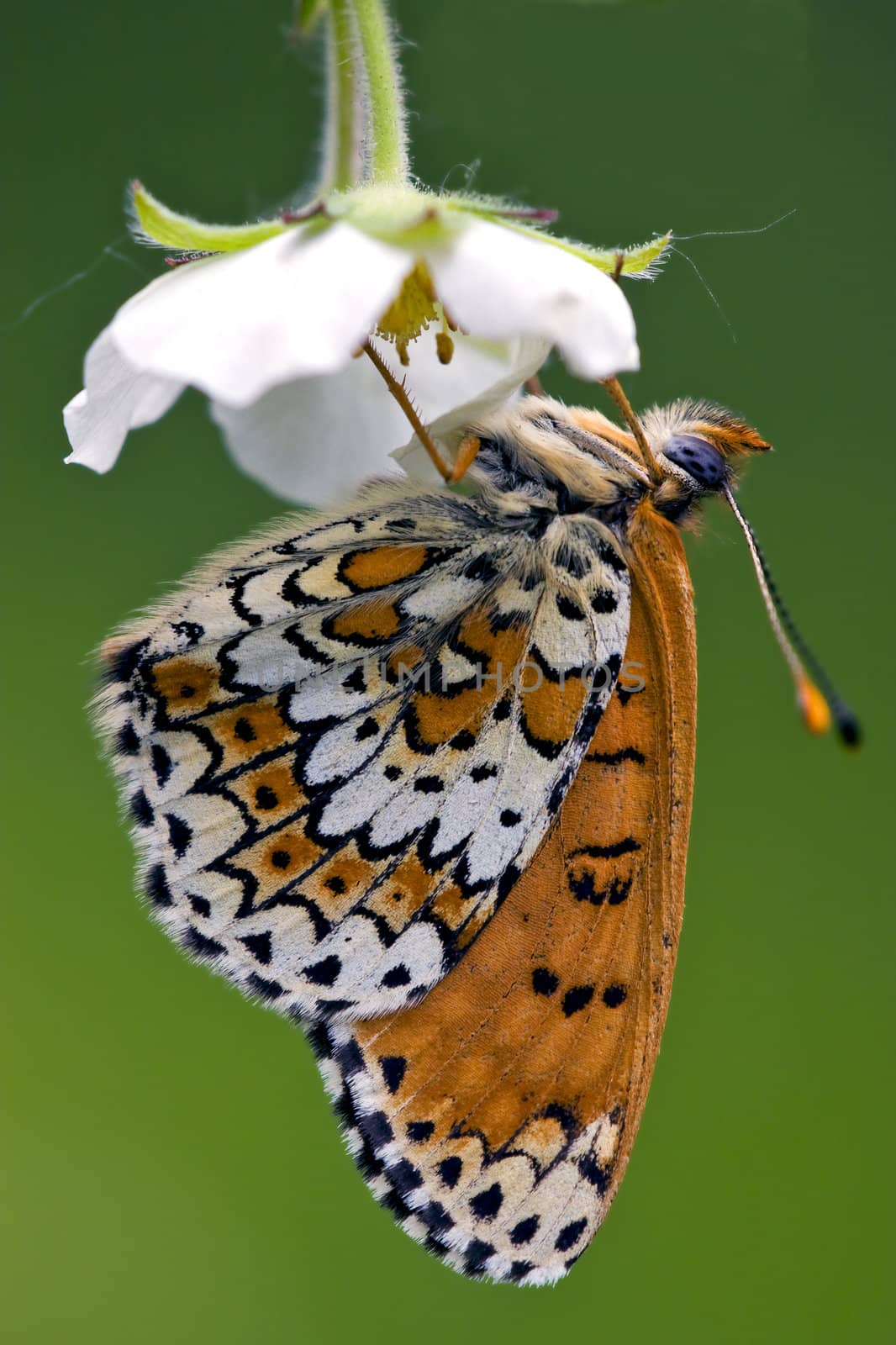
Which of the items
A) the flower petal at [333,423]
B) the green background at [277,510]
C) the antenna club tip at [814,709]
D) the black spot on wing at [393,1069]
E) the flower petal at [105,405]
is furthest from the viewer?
the green background at [277,510]

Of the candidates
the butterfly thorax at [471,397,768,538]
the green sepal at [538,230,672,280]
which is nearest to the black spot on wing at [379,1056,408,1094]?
the butterfly thorax at [471,397,768,538]

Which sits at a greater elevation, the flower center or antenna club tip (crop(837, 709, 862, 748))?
the flower center

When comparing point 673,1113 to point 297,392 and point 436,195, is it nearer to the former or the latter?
point 297,392

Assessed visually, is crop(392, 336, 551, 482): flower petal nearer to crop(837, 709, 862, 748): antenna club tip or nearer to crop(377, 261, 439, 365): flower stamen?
crop(377, 261, 439, 365): flower stamen

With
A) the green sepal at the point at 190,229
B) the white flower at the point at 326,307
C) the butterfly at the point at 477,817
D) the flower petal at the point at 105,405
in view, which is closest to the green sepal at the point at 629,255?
the white flower at the point at 326,307

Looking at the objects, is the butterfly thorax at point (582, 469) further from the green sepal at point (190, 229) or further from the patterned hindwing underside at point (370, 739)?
the green sepal at point (190, 229)

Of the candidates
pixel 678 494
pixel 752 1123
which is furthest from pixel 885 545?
pixel 678 494
